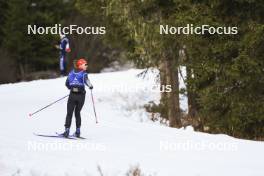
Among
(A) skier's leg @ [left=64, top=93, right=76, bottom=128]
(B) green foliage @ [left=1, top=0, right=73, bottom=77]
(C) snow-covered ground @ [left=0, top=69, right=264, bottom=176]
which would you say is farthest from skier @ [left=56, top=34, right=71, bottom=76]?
(B) green foliage @ [left=1, top=0, right=73, bottom=77]

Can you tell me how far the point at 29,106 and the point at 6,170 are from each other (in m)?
10.2

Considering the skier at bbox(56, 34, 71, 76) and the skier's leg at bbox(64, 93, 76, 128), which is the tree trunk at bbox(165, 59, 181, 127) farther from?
the skier at bbox(56, 34, 71, 76)

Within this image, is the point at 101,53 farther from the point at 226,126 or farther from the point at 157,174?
the point at 157,174

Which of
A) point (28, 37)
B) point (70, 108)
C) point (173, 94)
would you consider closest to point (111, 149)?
point (70, 108)

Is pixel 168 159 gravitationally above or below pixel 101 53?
below

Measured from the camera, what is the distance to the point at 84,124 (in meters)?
16.8

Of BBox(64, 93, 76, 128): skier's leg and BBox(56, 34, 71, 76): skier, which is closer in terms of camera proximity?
BBox(64, 93, 76, 128): skier's leg

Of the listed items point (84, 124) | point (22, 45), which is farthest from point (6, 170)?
point (22, 45)

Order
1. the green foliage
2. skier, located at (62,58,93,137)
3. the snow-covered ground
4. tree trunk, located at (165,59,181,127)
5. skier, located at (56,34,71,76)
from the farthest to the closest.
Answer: the green foliage → skier, located at (56,34,71,76) → tree trunk, located at (165,59,181,127) → skier, located at (62,58,93,137) → the snow-covered ground

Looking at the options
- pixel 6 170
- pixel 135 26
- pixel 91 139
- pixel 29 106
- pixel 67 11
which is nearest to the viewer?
pixel 6 170

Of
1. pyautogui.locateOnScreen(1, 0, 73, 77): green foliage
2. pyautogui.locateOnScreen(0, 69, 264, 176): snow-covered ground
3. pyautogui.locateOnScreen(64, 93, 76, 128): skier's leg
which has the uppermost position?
pyautogui.locateOnScreen(1, 0, 73, 77): green foliage

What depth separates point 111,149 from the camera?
12.6 m

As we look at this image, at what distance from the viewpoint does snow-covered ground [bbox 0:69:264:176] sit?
10.2m

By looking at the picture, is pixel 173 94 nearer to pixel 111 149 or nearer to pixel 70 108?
pixel 70 108
